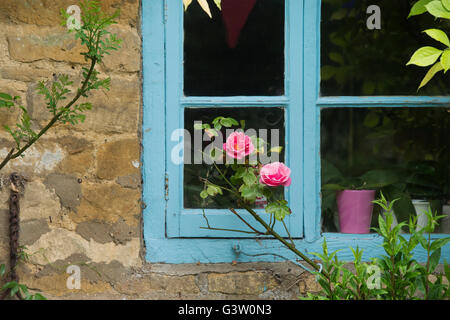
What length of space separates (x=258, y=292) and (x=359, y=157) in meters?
0.82

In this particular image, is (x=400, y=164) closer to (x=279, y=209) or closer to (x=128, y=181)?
(x=279, y=209)

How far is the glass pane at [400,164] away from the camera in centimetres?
217

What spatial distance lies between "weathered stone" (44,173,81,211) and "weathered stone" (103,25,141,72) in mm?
497

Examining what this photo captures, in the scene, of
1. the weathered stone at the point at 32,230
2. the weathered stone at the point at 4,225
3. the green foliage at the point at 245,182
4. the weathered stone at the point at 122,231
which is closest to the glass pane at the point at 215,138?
the green foliage at the point at 245,182

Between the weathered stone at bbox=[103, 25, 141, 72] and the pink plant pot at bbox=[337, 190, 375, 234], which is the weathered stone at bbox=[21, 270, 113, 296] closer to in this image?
the weathered stone at bbox=[103, 25, 141, 72]

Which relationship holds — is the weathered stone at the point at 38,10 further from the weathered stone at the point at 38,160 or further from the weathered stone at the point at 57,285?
the weathered stone at the point at 57,285

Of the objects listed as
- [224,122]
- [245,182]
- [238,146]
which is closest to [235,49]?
[224,122]

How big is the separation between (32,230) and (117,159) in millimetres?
464

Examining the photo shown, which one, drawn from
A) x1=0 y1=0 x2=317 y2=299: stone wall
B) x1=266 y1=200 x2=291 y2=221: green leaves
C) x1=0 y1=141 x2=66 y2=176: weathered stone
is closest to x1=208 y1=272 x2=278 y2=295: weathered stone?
x1=0 y1=0 x2=317 y2=299: stone wall

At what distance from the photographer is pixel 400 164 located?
224 centimetres

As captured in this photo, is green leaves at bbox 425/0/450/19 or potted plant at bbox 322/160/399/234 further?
potted plant at bbox 322/160/399/234

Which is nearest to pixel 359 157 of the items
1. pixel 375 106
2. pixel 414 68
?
pixel 375 106

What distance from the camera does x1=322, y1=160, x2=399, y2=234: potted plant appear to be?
2162mm

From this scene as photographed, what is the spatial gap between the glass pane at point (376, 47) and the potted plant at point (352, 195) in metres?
0.36
